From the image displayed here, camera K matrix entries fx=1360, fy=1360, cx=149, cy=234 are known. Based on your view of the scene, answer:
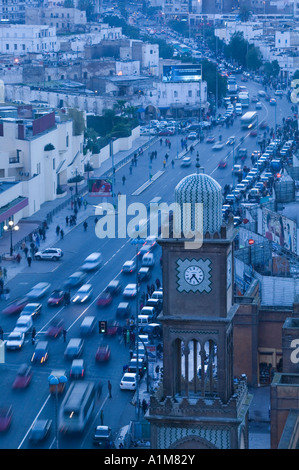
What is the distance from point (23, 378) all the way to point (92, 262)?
1202cm

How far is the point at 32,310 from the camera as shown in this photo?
1395 inches

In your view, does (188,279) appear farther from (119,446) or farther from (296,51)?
(296,51)

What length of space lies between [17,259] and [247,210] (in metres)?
7.91

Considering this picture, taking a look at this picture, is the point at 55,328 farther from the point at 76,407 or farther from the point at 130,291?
the point at 76,407

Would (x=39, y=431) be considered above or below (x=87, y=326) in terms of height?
above

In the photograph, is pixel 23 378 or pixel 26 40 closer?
pixel 23 378

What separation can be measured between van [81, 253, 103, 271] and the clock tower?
2435 cm

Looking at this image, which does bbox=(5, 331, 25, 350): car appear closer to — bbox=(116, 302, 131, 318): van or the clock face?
bbox=(116, 302, 131, 318): van

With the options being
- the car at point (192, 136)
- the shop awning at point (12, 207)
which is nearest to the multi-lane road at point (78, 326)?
the shop awning at point (12, 207)

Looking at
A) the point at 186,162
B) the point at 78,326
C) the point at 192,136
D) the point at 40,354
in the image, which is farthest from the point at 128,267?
the point at 192,136

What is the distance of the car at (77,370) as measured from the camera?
29938mm

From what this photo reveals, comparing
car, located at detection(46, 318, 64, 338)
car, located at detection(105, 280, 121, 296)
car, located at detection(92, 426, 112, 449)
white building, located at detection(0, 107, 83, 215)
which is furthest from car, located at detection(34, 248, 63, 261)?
car, located at detection(92, 426, 112, 449)

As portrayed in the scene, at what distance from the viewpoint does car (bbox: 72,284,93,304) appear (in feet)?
122
